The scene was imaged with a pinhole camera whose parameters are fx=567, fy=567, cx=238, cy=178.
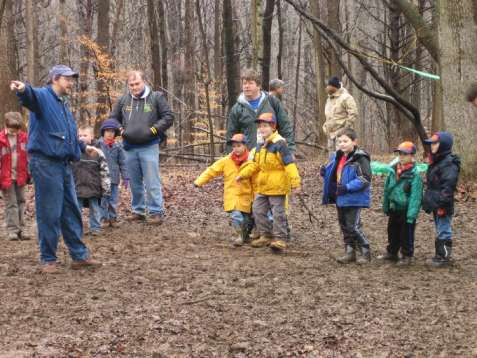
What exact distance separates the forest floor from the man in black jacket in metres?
1.16

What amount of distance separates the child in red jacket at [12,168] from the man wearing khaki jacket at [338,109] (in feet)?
18.1

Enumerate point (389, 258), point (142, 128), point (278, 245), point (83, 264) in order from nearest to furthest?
point (83, 264) < point (389, 258) < point (278, 245) < point (142, 128)

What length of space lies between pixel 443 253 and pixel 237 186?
9.09ft

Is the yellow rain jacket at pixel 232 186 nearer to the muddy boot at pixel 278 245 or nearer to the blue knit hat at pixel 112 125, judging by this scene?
the muddy boot at pixel 278 245

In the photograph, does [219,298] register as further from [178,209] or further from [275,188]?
[178,209]

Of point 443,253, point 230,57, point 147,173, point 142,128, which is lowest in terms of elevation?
point 443,253

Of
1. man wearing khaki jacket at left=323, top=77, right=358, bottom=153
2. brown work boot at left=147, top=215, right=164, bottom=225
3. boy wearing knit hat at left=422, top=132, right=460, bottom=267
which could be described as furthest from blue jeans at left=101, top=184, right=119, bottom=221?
boy wearing knit hat at left=422, top=132, right=460, bottom=267

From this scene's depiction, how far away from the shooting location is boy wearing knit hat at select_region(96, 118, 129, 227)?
8.68 m

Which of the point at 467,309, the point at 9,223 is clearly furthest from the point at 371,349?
the point at 9,223

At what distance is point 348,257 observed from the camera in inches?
266

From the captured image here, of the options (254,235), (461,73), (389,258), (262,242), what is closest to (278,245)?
(262,242)

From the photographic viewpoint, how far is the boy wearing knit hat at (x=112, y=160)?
8680 millimetres

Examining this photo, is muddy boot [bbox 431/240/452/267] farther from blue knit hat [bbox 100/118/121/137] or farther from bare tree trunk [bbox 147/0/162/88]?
bare tree trunk [bbox 147/0/162/88]

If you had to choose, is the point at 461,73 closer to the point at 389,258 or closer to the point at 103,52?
the point at 389,258
